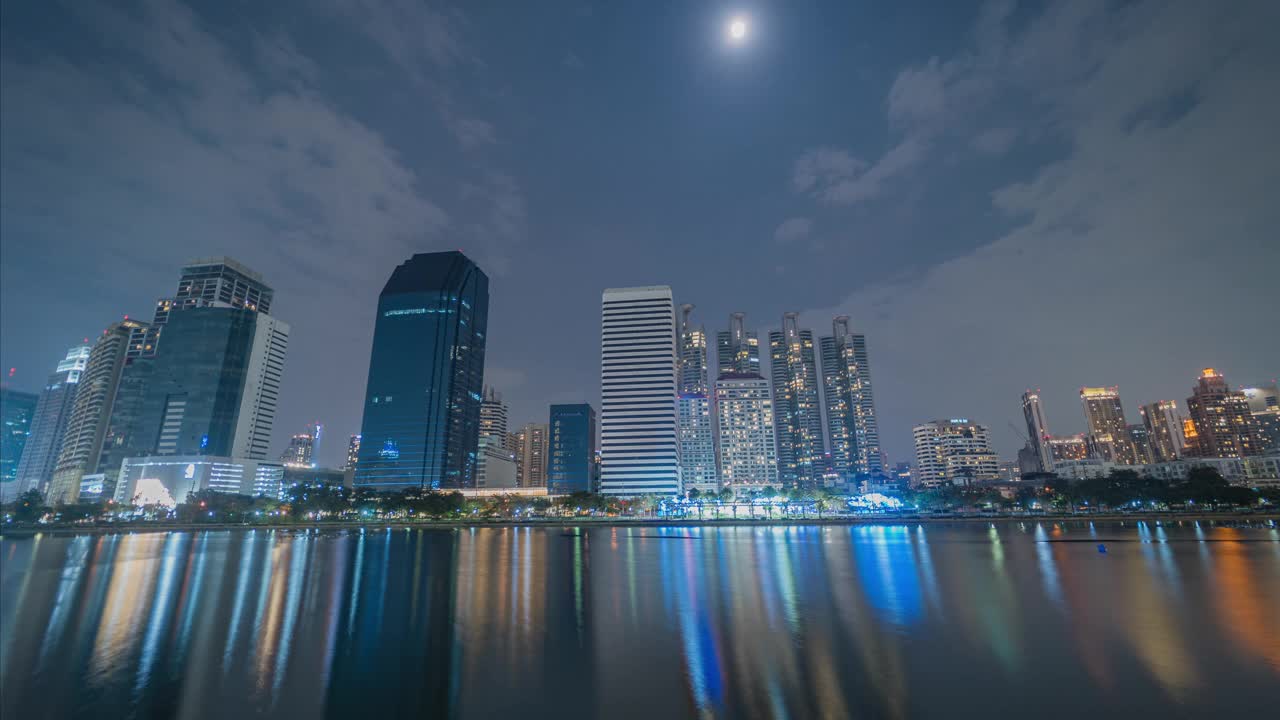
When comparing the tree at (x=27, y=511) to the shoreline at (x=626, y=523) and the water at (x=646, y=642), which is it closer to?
the shoreline at (x=626, y=523)

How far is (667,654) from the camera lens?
868 inches

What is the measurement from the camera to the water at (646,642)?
17.0m

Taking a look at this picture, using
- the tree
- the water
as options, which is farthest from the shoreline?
the water

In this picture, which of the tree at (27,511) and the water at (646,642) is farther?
the tree at (27,511)

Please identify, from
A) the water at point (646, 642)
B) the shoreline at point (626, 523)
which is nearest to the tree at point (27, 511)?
the shoreline at point (626, 523)

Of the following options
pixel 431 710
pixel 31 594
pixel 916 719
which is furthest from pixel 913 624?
pixel 31 594

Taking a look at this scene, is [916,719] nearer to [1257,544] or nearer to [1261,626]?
[1261,626]

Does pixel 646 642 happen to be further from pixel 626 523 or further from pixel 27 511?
pixel 27 511

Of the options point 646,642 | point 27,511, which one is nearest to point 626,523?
point 646,642

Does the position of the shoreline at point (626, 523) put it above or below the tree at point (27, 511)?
below

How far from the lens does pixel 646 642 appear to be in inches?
945

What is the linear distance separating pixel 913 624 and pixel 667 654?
546 inches

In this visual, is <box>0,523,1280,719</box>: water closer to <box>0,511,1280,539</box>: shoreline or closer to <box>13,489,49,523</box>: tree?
<box>0,511,1280,539</box>: shoreline

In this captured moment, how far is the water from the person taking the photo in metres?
17.0
